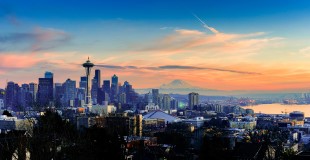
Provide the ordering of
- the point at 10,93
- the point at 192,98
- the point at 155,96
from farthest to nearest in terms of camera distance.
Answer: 1. the point at 155,96
2. the point at 192,98
3. the point at 10,93

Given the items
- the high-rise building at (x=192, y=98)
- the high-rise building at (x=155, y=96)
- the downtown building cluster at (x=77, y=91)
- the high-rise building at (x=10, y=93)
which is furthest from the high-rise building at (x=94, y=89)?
the high-rise building at (x=10, y=93)

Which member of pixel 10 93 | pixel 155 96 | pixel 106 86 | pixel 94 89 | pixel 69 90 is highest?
pixel 106 86

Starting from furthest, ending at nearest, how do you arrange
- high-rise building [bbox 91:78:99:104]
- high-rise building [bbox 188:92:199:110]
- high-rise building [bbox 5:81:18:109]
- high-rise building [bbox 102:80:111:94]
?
high-rise building [bbox 102:80:111:94]
high-rise building [bbox 91:78:99:104]
high-rise building [bbox 188:92:199:110]
high-rise building [bbox 5:81:18:109]

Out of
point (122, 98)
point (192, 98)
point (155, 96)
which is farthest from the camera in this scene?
point (155, 96)

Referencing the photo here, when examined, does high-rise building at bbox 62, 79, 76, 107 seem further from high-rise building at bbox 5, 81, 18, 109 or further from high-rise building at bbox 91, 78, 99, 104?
high-rise building at bbox 5, 81, 18, 109

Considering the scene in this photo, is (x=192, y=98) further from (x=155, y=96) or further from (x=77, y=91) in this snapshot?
(x=77, y=91)

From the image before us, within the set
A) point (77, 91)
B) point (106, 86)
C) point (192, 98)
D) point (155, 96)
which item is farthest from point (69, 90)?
point (192, 98)

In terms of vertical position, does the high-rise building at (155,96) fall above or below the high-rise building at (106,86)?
below

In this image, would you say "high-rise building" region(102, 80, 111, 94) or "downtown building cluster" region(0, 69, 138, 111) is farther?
"high-rise building" region(102, 80, 111, 94)

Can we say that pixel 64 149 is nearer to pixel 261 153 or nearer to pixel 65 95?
pixel 261 153

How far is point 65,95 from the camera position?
6649 inches

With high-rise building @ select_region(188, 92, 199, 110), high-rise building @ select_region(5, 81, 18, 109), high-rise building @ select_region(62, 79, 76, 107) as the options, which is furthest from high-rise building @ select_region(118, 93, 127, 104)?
high-rise building @ select_region(5, 81, 18, 109)

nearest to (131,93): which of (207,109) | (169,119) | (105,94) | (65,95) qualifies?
(105,94)

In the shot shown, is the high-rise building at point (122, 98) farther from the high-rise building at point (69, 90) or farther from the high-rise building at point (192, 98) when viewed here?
the high-rise building at point (192, 98)
